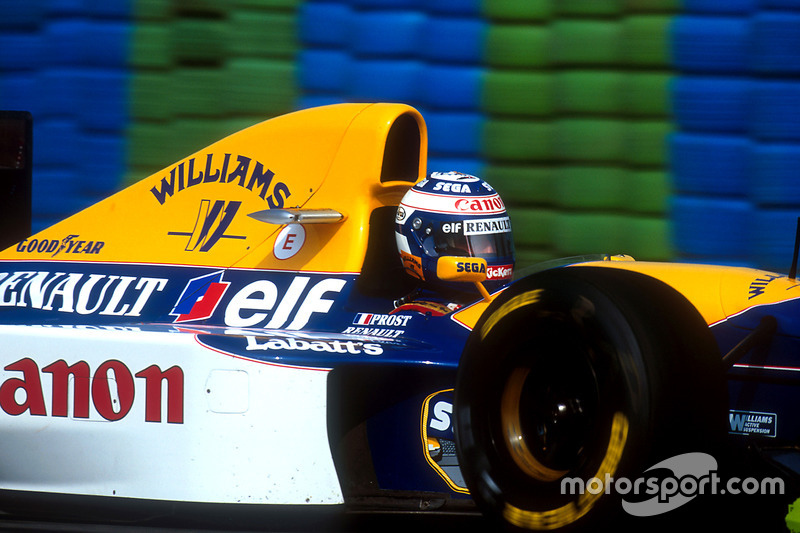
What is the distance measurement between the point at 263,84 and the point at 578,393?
332 centimetres

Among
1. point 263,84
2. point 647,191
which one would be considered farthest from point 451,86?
point 647,191

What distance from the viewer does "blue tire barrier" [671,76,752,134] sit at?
4871mm

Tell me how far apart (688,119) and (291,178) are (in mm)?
2186

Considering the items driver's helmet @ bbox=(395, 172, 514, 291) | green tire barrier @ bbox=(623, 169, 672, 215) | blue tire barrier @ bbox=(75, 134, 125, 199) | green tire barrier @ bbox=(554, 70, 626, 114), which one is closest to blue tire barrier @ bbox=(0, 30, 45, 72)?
blue tire barrier @ bbox=(75, 134, 125, 199)

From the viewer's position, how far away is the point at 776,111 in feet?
15.9

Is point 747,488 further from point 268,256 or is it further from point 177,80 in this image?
point 177,80

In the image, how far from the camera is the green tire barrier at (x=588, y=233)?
199 inches

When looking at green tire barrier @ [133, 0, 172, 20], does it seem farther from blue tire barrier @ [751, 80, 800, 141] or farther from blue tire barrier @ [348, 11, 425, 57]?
blue tire barrier @ [751, 80, 800, 141]

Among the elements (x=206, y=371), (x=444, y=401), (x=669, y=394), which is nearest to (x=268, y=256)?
(x=206, y=371)

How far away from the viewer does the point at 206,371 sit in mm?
3018

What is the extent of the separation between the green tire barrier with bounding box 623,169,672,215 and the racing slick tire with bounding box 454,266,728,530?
8.50 ft

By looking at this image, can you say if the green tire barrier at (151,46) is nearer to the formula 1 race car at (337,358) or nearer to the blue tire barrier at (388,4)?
the blue tire barrier at (388,4)

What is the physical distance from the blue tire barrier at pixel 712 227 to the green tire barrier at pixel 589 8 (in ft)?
3.14

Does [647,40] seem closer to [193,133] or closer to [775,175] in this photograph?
[775,175]
